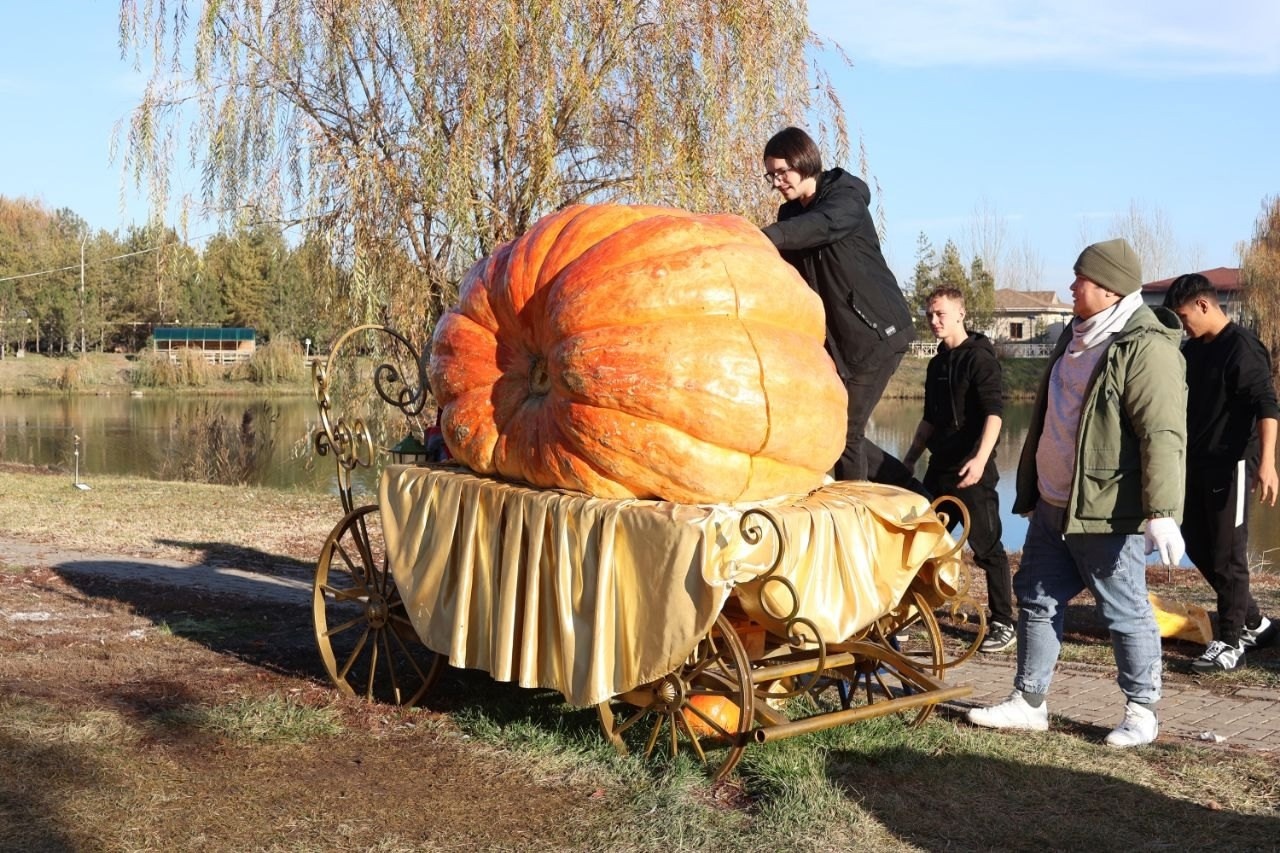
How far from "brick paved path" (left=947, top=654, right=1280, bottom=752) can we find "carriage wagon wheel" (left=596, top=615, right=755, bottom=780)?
1484 millimetres

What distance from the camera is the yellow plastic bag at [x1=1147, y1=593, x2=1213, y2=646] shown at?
7008 mm

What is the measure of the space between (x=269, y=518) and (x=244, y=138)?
3.59m

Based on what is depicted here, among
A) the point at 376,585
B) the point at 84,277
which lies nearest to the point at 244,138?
the point at 376,585

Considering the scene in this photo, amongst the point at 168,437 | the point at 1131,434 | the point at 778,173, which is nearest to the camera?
the point at 1131,434

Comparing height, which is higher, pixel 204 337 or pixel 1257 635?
pixel 204 337

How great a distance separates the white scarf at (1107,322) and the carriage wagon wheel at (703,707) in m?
1.98

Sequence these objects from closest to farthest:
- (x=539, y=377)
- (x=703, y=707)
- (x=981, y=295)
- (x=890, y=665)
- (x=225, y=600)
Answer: (x=703, y=707)
(x=539, y=377)
(x=890, y=665)
(x=225, y=600)
(x=981, y=295)

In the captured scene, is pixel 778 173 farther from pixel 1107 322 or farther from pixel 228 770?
pixel 228 770

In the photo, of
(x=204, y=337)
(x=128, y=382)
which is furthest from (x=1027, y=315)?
(x=128, y=382)

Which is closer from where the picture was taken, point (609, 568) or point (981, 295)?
point (609, 568)

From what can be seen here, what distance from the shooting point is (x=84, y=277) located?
193ft

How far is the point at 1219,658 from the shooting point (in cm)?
639

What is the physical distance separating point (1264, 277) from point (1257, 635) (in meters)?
41.0

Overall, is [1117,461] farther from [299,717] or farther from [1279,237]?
[1279,237]
